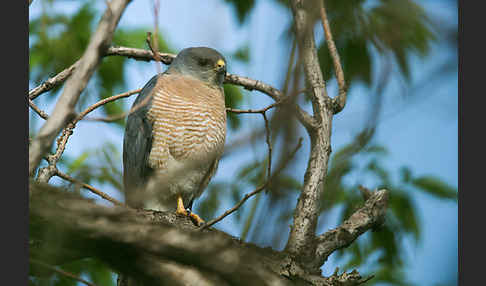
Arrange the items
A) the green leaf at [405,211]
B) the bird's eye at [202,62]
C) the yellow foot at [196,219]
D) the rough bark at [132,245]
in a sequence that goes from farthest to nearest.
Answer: the green leaf at [405,211] < the bird's eye at [202,62] < the yellow foot at [196,219] < the rough bark at [132,245]

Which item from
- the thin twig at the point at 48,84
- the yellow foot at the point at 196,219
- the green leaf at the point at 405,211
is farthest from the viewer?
the green leaf at the point at 405,211

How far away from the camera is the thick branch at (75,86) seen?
1.35 m

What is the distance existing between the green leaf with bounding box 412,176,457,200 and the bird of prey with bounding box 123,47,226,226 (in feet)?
6.83

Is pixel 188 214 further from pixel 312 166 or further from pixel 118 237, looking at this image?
pixel 118 237

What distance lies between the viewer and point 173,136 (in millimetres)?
3844

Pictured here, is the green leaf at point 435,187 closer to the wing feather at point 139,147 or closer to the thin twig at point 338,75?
the thin twig at point 338,75

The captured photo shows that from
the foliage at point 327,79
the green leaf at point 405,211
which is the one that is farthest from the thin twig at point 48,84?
the green leaf at point 405,211

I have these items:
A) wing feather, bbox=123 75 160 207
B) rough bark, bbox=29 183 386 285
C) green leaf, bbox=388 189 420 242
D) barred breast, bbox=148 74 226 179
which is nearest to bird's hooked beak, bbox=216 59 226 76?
barred breast, bbox=148 74 226 179

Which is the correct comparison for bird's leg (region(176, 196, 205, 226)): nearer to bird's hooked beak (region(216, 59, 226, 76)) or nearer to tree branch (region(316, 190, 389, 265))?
tree branch (region(316, 190, 389, 265))

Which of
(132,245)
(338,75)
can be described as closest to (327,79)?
(338,75)

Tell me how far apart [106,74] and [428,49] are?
3.94 metres

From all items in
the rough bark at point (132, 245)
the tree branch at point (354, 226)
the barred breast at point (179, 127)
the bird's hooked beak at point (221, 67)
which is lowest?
the rough bark at point (132, 245)

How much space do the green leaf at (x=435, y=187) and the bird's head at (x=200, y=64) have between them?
2255mm

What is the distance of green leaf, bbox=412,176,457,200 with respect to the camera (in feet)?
13.9
